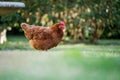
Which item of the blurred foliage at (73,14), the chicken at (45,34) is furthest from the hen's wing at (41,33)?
the blurred foliage at (73,14)

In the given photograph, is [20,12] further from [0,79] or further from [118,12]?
[0,79]

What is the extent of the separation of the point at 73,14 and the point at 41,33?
4.89 m

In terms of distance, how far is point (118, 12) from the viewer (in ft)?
33.1

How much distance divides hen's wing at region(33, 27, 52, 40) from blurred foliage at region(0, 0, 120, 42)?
404cm

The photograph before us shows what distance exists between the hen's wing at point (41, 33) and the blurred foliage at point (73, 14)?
13.2ft

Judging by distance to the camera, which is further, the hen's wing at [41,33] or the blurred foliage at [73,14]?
the blurred foliage at [73,14]

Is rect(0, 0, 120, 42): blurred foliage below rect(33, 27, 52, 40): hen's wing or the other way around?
below

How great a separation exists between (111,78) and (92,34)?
771 centimetres

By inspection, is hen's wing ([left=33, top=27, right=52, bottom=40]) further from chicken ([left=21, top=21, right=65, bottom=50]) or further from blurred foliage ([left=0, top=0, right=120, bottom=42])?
blurred foliage ([left=0, top=0, right=120, bottom=42])

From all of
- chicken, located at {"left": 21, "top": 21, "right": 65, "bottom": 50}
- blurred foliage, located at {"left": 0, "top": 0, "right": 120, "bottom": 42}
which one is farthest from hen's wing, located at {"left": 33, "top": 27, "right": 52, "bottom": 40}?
blurred foliage, located at {"left": 0, "top": 0, "right": 120, "bottom": 42}

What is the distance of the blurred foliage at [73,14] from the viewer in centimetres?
1009

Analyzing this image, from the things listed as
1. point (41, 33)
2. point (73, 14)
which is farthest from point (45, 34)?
point (73, 14)

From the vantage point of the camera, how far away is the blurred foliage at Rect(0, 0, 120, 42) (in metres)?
10.1

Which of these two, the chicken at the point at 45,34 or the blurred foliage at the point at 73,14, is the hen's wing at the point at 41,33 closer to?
the chicken at the point at 45,34
